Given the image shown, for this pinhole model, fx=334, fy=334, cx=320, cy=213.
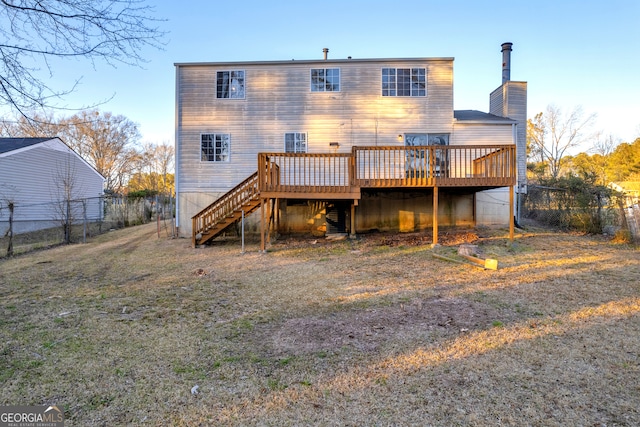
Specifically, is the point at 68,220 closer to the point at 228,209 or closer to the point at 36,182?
the point at 228,209

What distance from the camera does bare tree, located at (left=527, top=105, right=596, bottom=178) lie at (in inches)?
1152

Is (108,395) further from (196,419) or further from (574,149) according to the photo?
(574,149)

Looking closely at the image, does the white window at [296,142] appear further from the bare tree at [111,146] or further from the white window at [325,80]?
the bare tree at [111,146]

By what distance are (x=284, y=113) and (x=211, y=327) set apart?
32.0 ft

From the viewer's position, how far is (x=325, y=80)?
41.1ft

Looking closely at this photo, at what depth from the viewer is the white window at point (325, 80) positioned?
41.0 feet

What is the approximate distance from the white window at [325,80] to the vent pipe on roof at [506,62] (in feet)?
23.7

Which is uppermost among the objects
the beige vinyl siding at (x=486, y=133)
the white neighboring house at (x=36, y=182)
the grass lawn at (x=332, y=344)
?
the beige vinyl siding at (x=486, y=133)

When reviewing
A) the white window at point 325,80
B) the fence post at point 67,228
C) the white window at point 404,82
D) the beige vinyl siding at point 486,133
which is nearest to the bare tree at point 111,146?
the fence post at point 67,228

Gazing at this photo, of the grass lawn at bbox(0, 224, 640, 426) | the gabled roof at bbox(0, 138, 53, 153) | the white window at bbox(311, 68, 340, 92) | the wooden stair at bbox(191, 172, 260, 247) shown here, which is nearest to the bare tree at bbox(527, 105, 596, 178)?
the white window at bbox(311, 68, 340, 92)

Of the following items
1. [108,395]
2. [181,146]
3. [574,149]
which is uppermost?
[574,149]

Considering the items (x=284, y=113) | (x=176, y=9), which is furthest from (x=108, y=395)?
(x=284, y=113)

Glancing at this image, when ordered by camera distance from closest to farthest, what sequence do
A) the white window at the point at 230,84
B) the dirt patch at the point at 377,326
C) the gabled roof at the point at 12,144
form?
the dirt patch at the point at 377,326, the white window at the point at 230,84, the gabled roof at the point at 12,144

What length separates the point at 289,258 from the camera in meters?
9.01
